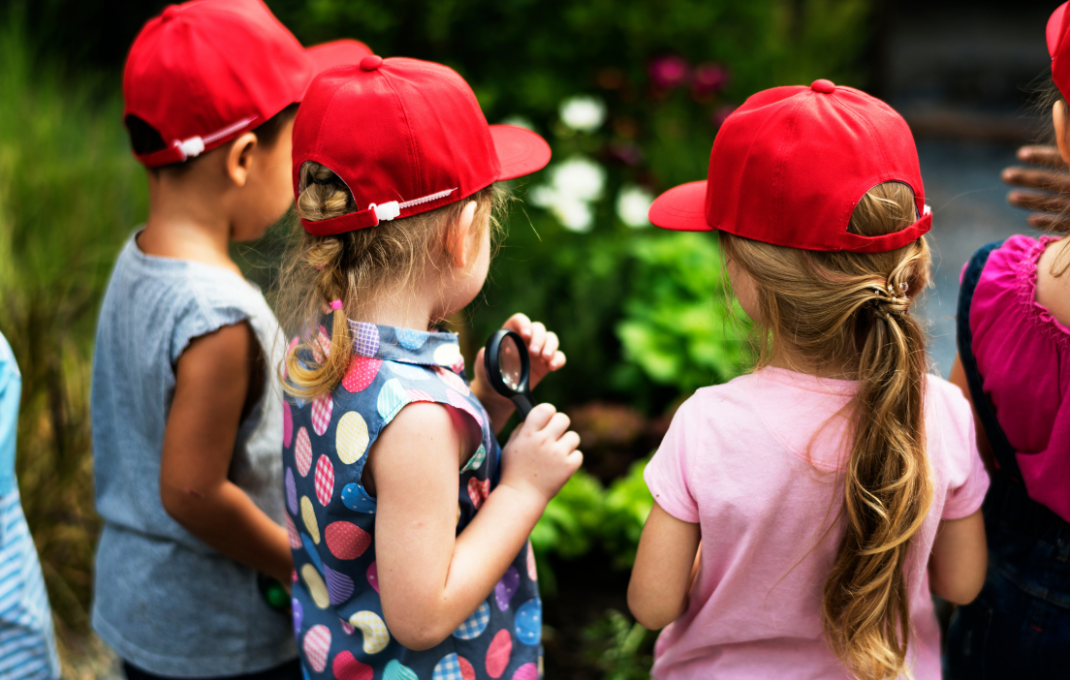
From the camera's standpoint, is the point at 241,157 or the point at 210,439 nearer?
the point at 210,439

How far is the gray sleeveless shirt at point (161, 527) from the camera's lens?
153 centimetres

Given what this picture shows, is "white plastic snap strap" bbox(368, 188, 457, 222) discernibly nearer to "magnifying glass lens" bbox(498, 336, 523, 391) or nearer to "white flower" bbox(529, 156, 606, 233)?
"magnifying glass lens" bbox(498, 336, 523, 391)

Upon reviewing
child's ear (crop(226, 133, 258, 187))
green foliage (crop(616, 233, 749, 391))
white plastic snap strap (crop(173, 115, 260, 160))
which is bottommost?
green foliage (crop(616, 233, 749, 391))

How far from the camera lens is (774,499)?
118 centimetres

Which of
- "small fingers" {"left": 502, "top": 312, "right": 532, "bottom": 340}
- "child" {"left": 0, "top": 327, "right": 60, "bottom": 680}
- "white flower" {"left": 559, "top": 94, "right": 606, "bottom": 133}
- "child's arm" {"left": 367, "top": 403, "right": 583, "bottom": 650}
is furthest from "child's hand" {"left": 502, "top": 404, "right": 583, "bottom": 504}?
"white flower" {"left": 559, "top": 94, "right": 606, "bottom": 133}

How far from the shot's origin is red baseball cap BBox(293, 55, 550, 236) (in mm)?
1151

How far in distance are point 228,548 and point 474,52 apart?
3.42m

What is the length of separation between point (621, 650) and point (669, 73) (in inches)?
122

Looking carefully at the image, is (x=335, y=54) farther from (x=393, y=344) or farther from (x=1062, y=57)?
(x=1062, y=57)

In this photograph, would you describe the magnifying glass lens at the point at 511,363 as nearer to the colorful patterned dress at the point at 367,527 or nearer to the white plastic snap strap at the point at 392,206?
the colorful patterned dress at the point at 367,527

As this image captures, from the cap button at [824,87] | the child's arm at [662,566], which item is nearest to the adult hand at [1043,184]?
the cap button at [824,87]

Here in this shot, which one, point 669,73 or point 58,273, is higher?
point 669,73

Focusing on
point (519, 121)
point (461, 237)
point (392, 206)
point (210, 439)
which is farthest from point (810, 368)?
point (519, 121)

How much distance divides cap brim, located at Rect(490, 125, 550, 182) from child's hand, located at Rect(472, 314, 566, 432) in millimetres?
260
